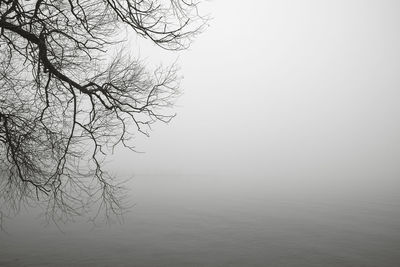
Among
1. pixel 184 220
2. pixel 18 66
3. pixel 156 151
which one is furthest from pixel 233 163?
pixel 18 66

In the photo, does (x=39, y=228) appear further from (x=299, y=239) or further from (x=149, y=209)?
(x=299, y=239)

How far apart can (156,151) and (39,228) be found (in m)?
120

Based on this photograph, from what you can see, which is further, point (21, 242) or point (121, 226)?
point (121, 226)

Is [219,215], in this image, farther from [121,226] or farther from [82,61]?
[82,61]

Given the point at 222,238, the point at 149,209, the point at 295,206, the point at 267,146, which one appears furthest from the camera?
the point at 267,146

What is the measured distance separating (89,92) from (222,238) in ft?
63.0

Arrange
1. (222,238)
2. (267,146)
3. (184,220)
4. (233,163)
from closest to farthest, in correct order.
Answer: (222,238) < (184,220) < (233,163) < (267,146)

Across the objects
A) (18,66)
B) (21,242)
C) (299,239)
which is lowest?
(299,239)

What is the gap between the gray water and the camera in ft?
61.6

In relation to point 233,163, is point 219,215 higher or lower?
lower

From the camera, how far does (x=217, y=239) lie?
23.7 m

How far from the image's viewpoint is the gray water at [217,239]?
739 inches

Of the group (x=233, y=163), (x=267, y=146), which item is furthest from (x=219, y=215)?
(x=267, y=146)

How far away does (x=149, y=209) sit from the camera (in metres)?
36.9
